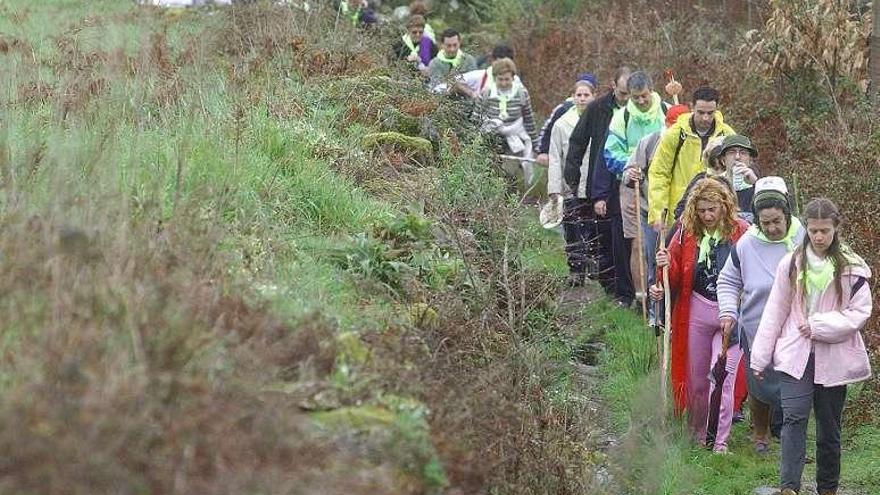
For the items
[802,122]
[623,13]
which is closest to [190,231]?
[802,122]

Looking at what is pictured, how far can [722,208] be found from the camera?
9328 mm

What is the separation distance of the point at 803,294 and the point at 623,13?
14.3m

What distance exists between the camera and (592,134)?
1298cm

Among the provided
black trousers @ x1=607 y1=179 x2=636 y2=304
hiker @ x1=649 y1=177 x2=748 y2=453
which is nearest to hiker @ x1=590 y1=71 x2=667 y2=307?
black trousers @ x1=607 y1=179 x2=636 y2=304

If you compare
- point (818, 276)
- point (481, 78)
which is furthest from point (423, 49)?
point (818, 276)

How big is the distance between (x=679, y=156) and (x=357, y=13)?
6.88 metres

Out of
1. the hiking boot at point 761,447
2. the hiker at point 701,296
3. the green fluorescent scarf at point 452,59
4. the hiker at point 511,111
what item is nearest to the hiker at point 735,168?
→ the hiker at point 701,296

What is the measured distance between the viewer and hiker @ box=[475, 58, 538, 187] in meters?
15.0

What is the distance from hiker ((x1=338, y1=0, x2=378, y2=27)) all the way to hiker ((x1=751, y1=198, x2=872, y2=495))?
9018mm

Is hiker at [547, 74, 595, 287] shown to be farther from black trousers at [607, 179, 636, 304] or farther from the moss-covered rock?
the moss-covered rock

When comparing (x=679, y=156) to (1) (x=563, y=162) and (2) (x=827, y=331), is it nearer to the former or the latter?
(1) (x=563, y=162)

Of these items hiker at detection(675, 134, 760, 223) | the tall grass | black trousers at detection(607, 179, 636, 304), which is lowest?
black trousers at detection(607, 179, 636, 304)

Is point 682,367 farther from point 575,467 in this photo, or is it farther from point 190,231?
point 190,231

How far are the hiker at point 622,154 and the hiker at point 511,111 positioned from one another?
84.1 inches
